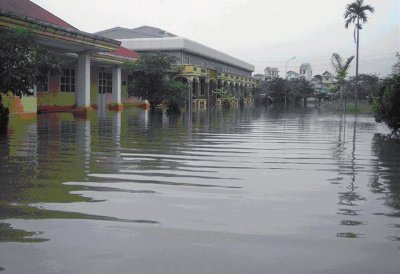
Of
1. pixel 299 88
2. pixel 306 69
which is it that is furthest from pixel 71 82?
pixel 306 69

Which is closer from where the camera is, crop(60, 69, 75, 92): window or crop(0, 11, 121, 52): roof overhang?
crop(0, 11, 121, 52): roof overhang

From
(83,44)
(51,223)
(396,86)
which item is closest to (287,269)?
(51,223)

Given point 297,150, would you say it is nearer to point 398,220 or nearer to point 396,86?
point 396,86

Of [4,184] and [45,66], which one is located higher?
[45,66]

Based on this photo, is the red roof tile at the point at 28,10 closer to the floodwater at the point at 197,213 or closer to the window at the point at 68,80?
the window at the point at 68,80

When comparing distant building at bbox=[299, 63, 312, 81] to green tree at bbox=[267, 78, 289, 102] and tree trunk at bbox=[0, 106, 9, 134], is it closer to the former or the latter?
green tree at bbox=[267, 78, 289, 102]

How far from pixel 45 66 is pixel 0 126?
228 cm

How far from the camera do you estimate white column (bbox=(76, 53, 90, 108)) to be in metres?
25.7

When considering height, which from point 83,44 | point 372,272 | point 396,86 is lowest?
point 372,272

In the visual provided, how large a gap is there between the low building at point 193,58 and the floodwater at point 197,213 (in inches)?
1189

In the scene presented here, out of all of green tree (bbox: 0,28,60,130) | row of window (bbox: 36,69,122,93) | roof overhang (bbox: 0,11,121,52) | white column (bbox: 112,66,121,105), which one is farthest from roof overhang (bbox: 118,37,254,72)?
green tree (bbox: 0,28,60,130)

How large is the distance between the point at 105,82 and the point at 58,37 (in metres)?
16.2

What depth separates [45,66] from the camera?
1449 cm

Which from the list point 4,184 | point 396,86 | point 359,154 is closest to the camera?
point 4,184
